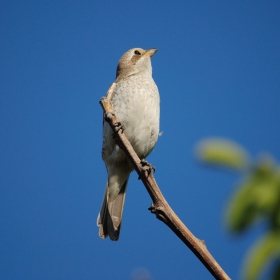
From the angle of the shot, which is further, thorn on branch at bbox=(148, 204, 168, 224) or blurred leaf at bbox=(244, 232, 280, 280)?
thorn on branch at bbox=(148, 204, 168, 224)

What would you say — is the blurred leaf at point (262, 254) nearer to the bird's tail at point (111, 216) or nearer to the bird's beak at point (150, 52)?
the bird's tail at point (111, 216)

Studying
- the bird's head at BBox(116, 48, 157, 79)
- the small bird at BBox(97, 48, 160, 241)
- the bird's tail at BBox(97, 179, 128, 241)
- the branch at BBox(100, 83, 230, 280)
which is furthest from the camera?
the bird's head at BBox(116, 48, 157, 79)

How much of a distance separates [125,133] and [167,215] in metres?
3.24

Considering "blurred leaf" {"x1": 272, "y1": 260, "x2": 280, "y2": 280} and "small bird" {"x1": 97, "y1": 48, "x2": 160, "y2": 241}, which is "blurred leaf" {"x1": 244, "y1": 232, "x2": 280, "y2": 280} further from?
"small bird" {"x1": 97, "y1": 48, "x2": 160, "y2": 241}

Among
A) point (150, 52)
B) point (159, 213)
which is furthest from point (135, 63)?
point (159, 213)

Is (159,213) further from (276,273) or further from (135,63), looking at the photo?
(135,63)

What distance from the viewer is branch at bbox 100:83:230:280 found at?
2410mm

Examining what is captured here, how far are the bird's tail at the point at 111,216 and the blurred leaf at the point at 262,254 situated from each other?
4.68 m

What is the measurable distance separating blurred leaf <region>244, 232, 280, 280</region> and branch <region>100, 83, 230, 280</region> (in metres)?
1.08

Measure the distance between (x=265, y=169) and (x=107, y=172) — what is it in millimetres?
5424

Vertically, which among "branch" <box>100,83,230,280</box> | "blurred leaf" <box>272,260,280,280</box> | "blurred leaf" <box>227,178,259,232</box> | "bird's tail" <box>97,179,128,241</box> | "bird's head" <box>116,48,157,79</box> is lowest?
"blurred leaf" <box>272,260,280,280</box>

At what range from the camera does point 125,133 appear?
618 centimetres

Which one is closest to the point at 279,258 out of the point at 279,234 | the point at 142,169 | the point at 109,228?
the point at 279,234

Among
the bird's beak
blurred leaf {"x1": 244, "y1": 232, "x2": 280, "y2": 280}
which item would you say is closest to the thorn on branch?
blurred leaf {"x1": 244, "y1": 232, "x2": 280, "y2": 280}
